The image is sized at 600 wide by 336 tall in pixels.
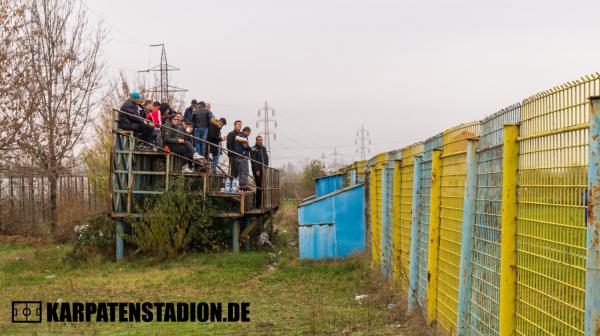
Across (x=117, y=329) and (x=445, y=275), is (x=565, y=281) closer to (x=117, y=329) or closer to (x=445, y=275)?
(x=445, y=275)

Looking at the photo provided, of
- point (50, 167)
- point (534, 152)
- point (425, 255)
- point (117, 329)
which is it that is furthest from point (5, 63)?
point (534, 152)

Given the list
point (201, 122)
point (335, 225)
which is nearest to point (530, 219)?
point (335, 225)

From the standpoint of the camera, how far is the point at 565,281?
3.98 metres

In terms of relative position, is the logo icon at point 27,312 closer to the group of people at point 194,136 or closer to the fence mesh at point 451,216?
the fence mesh at point 451,216

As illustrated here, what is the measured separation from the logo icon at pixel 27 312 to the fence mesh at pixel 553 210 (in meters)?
8.10

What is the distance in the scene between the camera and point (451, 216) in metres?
7.21

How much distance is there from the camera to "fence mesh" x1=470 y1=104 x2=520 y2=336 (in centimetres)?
539

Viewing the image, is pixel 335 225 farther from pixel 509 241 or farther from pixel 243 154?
pixel 509 241

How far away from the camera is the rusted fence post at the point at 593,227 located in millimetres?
3359

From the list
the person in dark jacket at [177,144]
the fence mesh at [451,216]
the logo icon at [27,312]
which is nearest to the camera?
the fence mesh at [451,216]

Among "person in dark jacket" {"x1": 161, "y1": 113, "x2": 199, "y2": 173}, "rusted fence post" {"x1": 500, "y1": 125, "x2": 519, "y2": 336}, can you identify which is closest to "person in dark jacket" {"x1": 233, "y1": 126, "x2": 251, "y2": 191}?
Answer: "person in dark jacket" {"x1": 161, "y1": 113, "x2": 199, "y2": 173}

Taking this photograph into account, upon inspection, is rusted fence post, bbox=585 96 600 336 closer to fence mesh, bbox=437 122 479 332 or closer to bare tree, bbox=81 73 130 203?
fence mesh, bbox=437 122 479 332

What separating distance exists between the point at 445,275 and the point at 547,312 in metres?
3.18

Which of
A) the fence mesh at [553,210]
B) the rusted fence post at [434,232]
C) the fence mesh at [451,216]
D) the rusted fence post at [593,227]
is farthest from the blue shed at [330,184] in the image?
the rusted fence post at [593,227]
